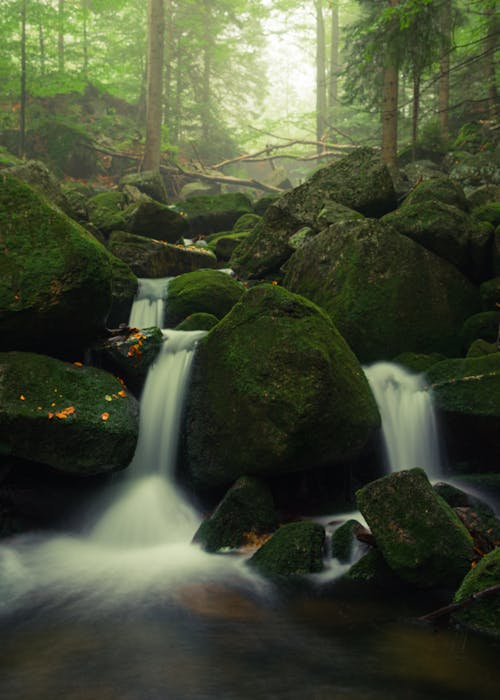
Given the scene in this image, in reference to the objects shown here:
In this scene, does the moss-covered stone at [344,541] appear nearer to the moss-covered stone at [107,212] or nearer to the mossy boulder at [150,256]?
the mossy boulder at [150,256]

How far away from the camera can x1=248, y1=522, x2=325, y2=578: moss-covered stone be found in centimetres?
459

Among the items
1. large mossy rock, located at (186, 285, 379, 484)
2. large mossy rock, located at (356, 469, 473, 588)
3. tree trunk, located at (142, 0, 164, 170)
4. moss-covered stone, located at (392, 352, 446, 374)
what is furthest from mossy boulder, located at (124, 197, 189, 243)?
large mossy rock, located at (356, 469, 473, 588)

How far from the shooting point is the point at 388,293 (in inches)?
306

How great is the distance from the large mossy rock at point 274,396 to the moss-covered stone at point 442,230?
3.03 meters

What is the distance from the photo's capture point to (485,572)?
3.55m

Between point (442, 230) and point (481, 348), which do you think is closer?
point (481, 348)

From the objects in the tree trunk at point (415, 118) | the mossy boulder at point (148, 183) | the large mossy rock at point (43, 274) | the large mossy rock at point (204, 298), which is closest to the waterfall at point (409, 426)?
the large mossy rock at point (204, 298)

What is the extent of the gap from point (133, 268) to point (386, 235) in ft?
16.1

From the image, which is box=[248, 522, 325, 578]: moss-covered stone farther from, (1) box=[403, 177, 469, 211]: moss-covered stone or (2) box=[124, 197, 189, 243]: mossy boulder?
(2) box=[124, 197, 189, 243]: mossy boulder

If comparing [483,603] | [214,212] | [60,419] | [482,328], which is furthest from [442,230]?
[214,212]

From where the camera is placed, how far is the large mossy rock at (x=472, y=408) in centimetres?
607

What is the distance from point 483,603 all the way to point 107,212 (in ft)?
37.2

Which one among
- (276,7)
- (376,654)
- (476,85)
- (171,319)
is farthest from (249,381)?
(276,7)

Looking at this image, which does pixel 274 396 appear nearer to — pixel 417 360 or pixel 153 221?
pixel 417 360
